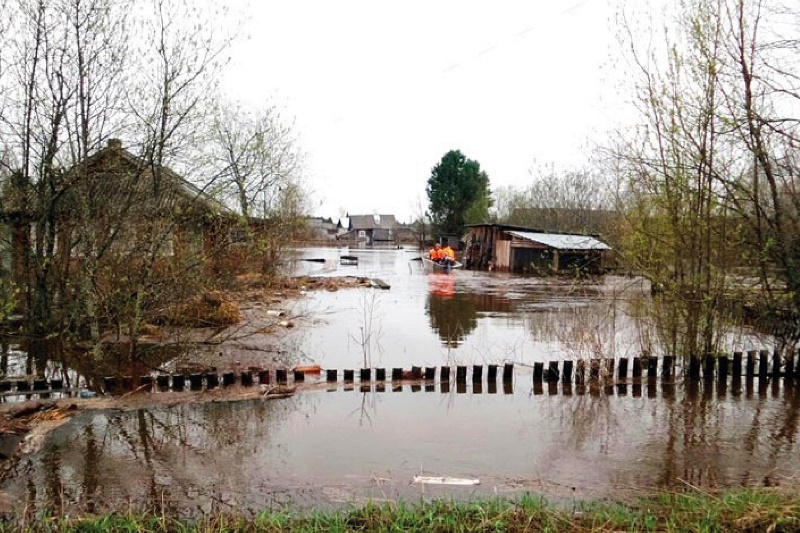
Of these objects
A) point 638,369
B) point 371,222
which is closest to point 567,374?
point 638,369

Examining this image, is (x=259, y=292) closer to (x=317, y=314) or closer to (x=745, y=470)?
(x=317, y=314)

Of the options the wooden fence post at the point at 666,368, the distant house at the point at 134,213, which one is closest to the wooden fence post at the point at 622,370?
the wooden fence post at the point at 666,368

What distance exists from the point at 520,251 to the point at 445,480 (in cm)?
2983

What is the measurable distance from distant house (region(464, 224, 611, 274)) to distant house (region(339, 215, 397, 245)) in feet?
221

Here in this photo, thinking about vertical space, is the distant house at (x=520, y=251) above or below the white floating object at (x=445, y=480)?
above

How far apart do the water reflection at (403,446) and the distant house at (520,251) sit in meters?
22.6

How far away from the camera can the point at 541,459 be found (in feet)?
19.3

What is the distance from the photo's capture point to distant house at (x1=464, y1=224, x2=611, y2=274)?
31344 mm

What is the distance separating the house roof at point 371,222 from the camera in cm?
10806

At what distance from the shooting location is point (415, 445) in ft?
20.6

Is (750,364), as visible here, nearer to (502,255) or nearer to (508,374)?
(508,374)

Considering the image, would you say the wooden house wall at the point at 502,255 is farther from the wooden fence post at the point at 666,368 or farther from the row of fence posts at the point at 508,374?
the wooden fence post at the point at 666,368

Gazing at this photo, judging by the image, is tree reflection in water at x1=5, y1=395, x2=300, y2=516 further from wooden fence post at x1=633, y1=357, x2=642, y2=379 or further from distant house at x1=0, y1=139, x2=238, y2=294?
wooden fence post at x1=633, y1=357, x2=642, y2=379

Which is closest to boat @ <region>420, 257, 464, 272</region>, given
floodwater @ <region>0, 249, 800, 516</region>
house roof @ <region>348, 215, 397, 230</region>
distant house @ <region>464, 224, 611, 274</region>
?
distant house @ <region>464, 224, 611, 274</region>
